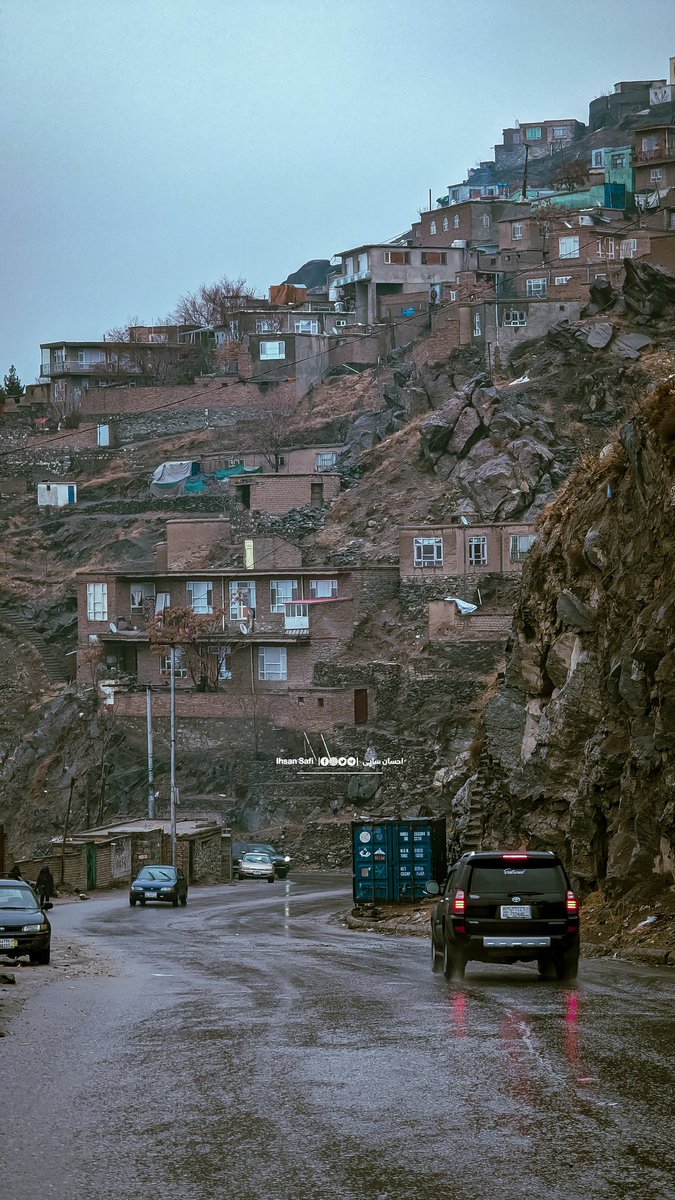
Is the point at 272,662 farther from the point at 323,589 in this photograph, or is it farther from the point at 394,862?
the point at 394,862

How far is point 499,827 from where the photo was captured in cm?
3803

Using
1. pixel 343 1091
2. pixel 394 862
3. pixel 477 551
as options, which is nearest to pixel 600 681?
pixel 394 862

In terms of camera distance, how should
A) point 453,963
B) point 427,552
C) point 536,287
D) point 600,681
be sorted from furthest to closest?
point 536,287
point 427,552
point 600,681
point 453,963

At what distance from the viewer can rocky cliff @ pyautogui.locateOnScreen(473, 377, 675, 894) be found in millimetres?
26609

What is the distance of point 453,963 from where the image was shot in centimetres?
1888

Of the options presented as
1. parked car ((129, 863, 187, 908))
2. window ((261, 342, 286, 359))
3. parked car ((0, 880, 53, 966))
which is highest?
window ((261, 342, 286, 359))

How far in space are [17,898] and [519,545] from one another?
57.8 metres

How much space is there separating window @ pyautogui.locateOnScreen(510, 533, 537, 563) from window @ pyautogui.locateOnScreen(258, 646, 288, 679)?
1182 centimetres

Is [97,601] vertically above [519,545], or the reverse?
[519,545]

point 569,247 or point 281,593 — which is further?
point 569,247

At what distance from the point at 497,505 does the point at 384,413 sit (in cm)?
2019

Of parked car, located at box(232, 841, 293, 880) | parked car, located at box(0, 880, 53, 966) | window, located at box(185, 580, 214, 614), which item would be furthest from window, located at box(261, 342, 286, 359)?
parked car, located at box(0, 880, 53, 966)

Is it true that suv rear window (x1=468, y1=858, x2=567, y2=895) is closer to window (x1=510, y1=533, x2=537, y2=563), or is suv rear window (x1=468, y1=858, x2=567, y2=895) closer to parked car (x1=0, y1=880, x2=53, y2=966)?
parked car (x1=0, y1=880, x2=53, y2=966)

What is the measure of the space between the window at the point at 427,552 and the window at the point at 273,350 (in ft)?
121
